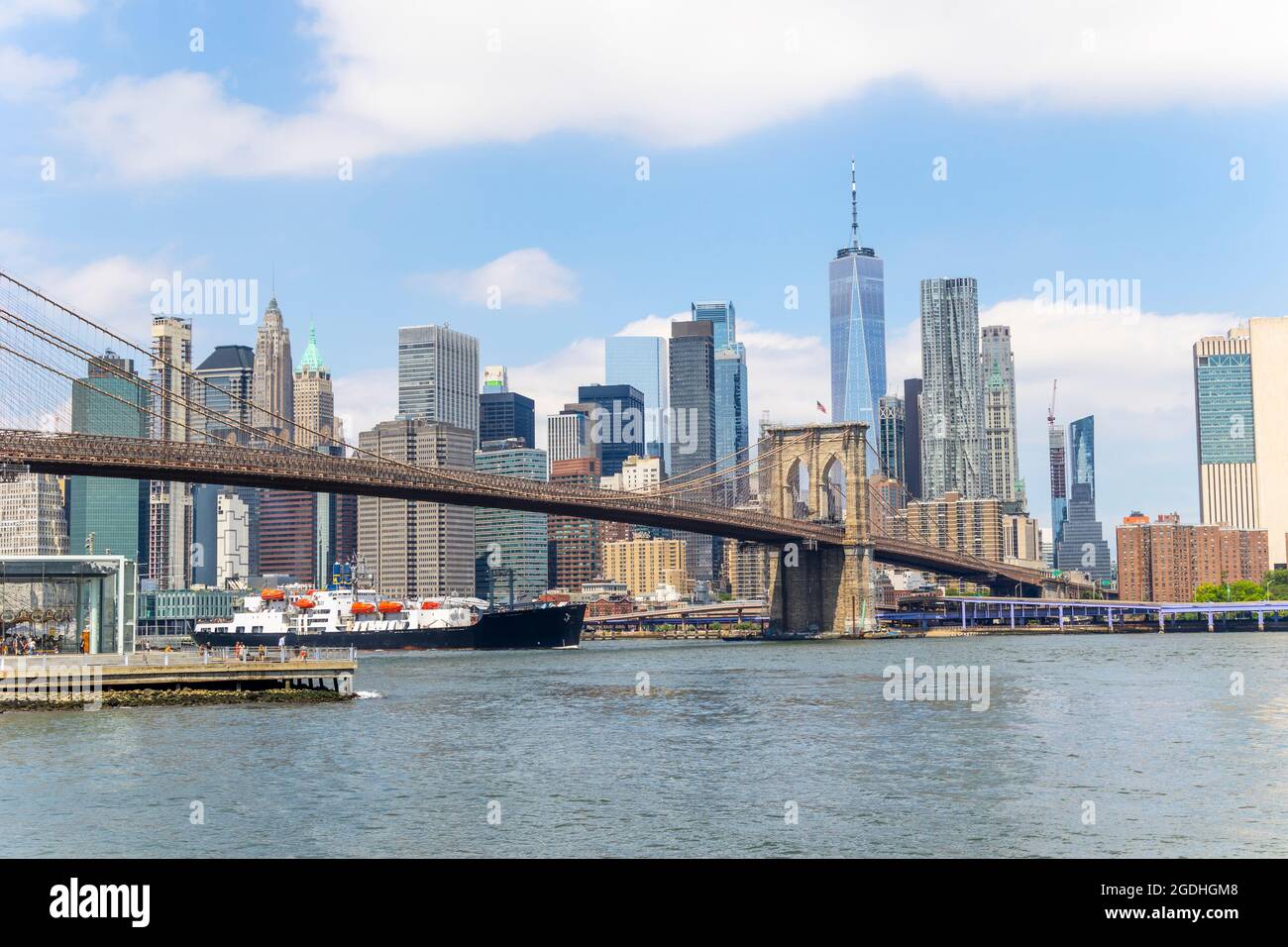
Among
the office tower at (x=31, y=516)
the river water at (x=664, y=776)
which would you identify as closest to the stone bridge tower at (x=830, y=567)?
the river water at (x=664, y=776)

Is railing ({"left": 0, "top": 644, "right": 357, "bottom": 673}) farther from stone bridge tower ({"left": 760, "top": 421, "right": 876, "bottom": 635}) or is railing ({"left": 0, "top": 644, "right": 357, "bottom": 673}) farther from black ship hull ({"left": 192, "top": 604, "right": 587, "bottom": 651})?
stone bridge tower ({"left": 760, "top": 421, "right": 876, "bottom": 635})

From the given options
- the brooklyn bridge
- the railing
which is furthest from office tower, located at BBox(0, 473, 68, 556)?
the railing

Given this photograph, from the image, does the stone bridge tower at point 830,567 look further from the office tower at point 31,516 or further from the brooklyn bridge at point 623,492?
the office tower at point 31,516

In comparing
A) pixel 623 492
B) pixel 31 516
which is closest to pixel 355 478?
pixel 623 492

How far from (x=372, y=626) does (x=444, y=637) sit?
591 centimetres

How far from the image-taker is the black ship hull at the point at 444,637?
10475 cm

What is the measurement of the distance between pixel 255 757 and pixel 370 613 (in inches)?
3243

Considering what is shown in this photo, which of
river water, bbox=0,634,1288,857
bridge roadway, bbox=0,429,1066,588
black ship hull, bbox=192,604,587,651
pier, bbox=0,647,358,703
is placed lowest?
black ship hull, bbox=192,604,587,651

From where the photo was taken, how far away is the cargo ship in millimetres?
105062

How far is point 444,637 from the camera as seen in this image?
354 feet

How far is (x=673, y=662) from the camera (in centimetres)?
8119
